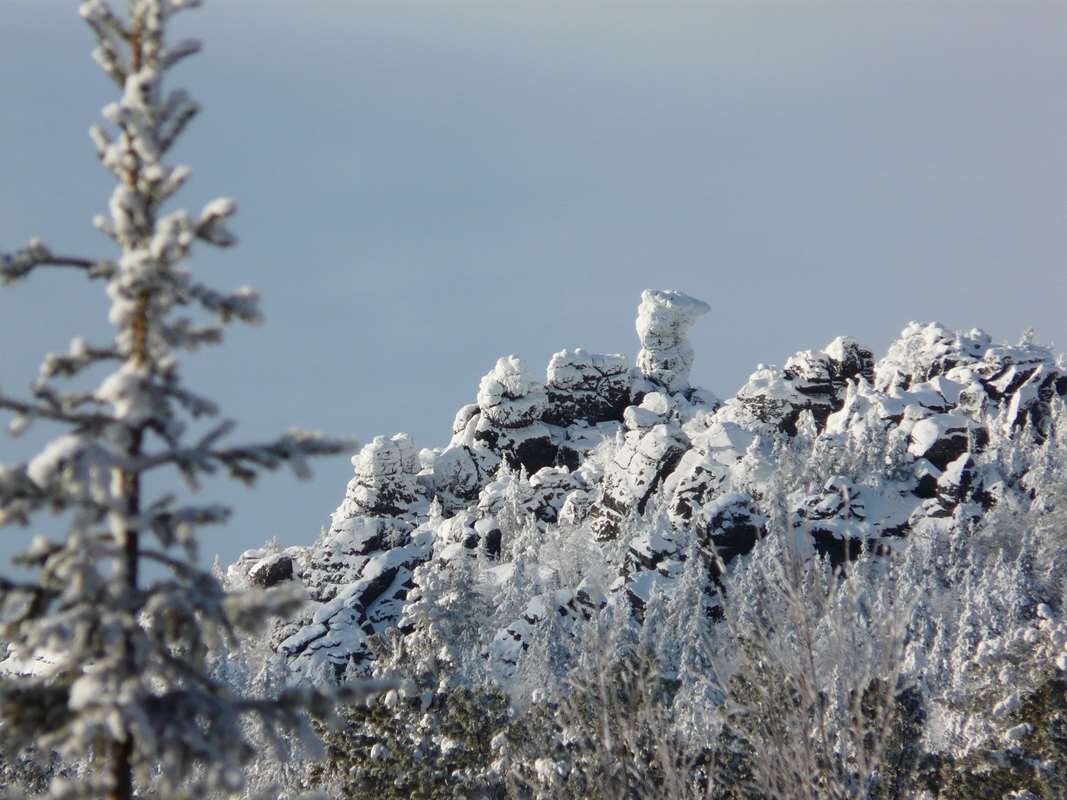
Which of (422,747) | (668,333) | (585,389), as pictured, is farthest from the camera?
(668,333)

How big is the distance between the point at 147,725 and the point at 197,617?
102 cm

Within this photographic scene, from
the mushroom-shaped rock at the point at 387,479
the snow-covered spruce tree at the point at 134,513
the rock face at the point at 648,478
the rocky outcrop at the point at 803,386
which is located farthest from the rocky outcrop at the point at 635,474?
the snow-covered spruce tree at the point at 134,513

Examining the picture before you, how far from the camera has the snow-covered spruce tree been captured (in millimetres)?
6062

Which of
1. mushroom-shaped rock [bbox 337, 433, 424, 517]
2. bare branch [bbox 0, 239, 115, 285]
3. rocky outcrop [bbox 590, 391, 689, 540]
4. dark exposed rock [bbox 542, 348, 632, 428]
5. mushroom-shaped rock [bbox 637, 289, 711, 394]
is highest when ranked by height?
mushroom-shaped rock [bbox 637, 289, 711, 394]

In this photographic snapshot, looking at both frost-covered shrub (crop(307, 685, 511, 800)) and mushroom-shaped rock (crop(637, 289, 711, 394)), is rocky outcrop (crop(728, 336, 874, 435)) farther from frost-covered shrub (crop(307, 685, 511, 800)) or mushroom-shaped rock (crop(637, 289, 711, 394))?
frost-covered shrub (crop(307, 685, 511, 800))

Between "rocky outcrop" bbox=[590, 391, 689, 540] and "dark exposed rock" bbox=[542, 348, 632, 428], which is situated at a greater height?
"dark exposed rock" bbox=[542, 348, 632, 428]

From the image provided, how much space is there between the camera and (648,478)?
6388cm

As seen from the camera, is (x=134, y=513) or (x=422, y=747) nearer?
(x=134, y=513)

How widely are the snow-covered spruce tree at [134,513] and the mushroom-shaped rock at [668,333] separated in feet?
272

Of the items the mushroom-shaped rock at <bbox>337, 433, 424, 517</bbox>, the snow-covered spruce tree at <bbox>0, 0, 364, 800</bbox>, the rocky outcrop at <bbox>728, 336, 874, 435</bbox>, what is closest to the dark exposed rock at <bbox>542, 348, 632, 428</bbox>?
the mushroom-shaped rock at <bbox>337, 433, 424, 517</bbox>

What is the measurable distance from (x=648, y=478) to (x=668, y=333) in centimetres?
2872

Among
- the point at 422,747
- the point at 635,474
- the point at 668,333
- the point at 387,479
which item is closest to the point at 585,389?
the point at 668,333

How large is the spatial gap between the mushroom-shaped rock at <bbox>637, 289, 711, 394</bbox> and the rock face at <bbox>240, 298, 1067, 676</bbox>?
3.40 ft

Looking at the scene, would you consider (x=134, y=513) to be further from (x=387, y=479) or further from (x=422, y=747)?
(x=387, y=479)
